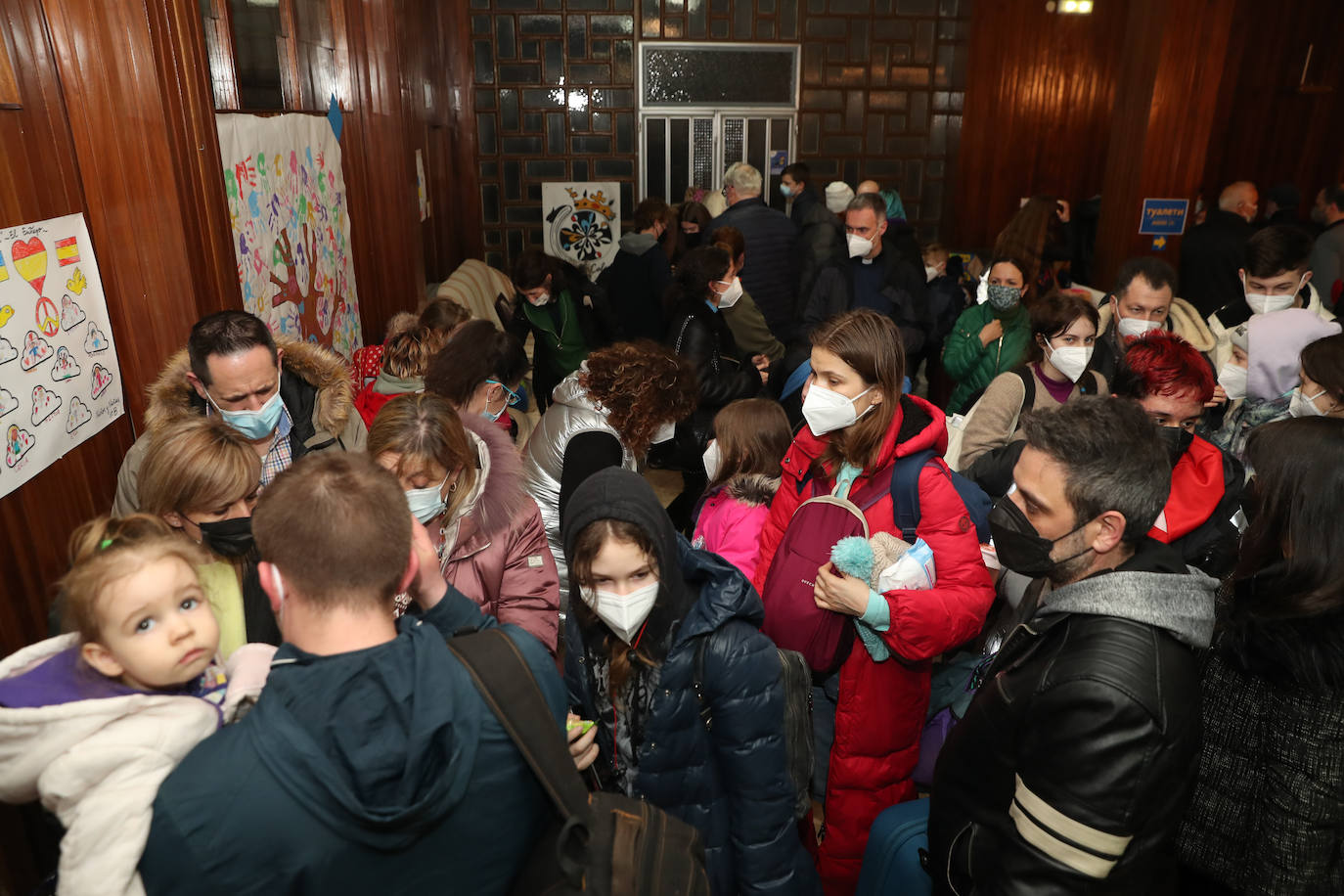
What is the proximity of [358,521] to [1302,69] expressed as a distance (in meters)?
11.8

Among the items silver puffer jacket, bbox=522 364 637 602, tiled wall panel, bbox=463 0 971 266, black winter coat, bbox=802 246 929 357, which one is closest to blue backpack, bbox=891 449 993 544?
silver puffer jacket, bbox=522 364 637 602

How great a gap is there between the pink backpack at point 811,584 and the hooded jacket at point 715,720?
0.36 m

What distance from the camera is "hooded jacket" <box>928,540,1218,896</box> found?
1396 mm

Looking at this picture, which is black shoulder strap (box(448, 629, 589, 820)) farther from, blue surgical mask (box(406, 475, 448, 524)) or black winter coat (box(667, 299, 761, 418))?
black winter coat (box(667, 299, 761, 418))

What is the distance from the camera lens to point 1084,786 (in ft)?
4.61

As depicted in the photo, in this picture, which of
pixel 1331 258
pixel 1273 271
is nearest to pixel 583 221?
pixel 1331 258

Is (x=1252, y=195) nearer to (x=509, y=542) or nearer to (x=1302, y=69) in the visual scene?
(x=1302, y=69)

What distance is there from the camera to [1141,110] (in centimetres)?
634

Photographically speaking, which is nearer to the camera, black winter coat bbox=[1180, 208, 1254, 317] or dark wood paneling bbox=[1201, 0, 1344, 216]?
black winter coat bbox=[1180, 208, 1254, 317]

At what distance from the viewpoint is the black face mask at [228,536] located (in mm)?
1839

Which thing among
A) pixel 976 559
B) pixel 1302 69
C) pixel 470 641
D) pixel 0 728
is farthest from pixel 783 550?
pixel 1302 69

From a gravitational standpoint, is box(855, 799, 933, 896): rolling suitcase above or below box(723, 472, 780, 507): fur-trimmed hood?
below

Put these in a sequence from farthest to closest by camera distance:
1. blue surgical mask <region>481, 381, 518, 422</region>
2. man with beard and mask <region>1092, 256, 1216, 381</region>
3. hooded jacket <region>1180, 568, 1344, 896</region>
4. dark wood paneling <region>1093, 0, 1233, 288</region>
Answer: dark wood paneling <region>1093, 0, 1233, 288</region> < man with beard and mask <region>1092, 256, 1216, 381</region> < blue surgical mask <region>481, 381, 518, 422</region> < hooded jacket <region>1180, 568, 1344, 896</region>

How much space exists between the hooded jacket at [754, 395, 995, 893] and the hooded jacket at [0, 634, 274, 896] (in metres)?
1.53
